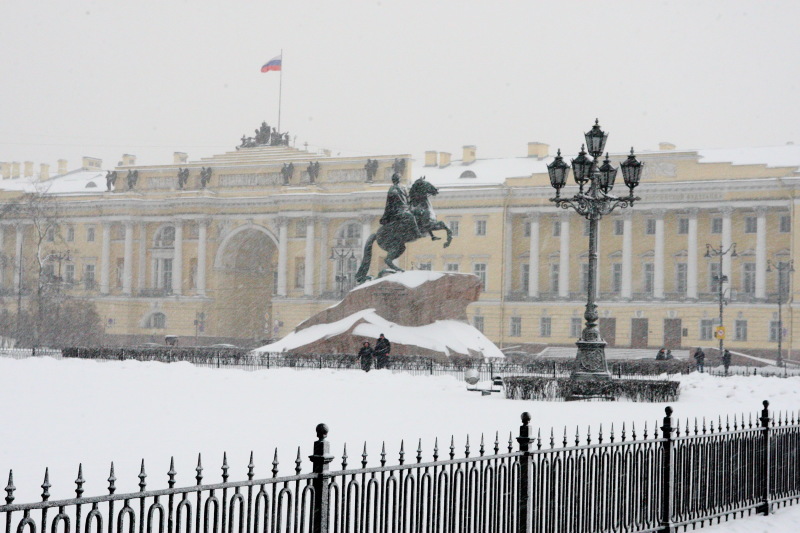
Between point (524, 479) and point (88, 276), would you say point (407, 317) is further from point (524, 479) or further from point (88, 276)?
point (88, 276)

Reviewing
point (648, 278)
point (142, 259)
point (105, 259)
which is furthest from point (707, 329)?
point (105, 259)

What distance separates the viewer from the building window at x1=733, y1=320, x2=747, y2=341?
73.4 metres

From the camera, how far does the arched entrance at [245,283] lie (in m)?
90.4

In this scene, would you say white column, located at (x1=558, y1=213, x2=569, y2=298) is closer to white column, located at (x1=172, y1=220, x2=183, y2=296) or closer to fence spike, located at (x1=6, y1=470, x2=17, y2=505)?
white column, located at (x1=172, y1=220, x2=183, y2=296)

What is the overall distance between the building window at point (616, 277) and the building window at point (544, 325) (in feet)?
15.2

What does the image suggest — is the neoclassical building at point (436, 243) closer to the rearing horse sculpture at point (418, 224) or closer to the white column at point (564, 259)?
the white column at point (564, 259)

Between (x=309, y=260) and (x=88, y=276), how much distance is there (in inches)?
768

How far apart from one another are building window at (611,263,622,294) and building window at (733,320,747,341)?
904 cm

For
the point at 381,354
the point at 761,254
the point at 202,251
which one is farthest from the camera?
the point at 202,251

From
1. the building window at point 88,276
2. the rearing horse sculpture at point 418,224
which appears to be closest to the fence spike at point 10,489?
the rearing horse sculpture at point 418,224

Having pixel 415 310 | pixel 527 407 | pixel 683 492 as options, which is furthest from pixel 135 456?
pixel 415 310

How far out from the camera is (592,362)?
23.1 m

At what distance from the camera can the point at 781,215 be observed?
74625mm

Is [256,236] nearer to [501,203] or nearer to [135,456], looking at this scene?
[501,203]
